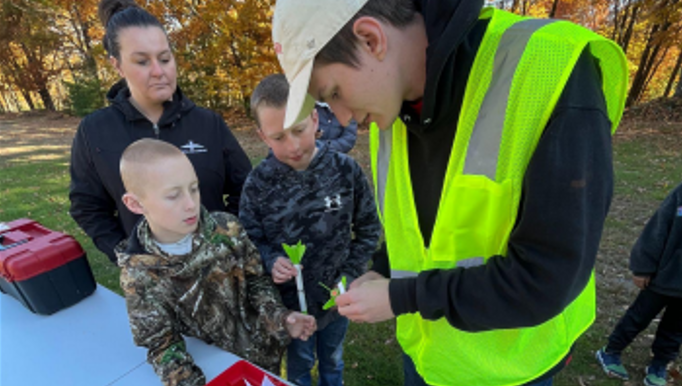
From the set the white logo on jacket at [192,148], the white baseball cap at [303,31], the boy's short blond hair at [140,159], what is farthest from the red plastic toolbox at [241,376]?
the white logo on jacket at [192,148]

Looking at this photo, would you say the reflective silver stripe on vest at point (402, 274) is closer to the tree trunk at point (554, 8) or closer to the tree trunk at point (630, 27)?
the tree trunk at point (554, 8)

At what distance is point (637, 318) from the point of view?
2.66 m

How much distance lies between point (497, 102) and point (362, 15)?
1.17ft

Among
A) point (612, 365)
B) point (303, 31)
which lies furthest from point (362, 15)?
point (612, 365)

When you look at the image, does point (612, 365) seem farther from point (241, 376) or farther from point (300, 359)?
point (241, 376)

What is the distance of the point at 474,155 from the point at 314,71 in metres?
0.45

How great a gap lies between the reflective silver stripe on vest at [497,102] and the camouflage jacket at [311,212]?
123cm

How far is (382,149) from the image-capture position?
4.40 ft

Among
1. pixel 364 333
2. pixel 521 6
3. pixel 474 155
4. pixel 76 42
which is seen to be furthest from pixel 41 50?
pixel 474 155

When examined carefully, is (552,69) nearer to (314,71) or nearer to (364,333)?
(314,71)

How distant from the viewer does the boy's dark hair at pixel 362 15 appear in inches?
34.4

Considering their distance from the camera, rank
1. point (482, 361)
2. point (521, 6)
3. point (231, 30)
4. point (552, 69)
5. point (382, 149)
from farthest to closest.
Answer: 1. point (521, 6)
2. point (231, 30)
3. point (382, 149)
4. point (482, 361)
5. point (552, 69)

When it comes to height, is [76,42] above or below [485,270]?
above

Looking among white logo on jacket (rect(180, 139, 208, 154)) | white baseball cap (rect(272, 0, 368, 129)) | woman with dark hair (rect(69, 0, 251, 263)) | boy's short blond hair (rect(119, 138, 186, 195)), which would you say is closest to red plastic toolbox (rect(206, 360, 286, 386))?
boy's short blond hair (rect(119, 138, 186, 195))
